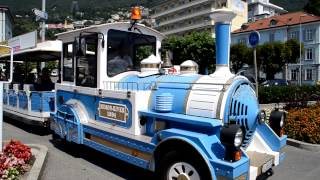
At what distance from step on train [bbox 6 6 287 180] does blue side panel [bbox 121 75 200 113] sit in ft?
0.05

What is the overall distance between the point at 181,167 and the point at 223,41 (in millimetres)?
1955

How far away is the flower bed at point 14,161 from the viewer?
5.75 metres

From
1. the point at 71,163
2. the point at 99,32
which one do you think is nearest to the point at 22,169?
the point at 71,163

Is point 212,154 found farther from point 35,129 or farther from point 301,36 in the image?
point 301,36

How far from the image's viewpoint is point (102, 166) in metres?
7.45

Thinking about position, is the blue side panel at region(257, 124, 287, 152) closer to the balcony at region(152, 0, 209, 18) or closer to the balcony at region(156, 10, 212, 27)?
the balcony at region(156, 10, 212, 27)

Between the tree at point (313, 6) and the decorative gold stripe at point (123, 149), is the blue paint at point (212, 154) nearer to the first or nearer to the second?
the decorative gold stripe at point (123, 149)

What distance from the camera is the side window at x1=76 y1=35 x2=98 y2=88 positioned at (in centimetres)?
741

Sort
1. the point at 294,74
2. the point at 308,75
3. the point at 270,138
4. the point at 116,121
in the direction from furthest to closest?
the point at 294,74
the point at 308,75
the point at 116,121
the point at 270,138

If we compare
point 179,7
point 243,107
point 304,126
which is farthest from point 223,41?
point 179,7

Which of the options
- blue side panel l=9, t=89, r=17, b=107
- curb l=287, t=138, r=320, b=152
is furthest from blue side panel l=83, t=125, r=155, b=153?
blue side panel l=9, t=89, r=17, b=107

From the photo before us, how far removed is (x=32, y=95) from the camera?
10.9 meters

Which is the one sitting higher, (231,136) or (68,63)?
→ (68,63)

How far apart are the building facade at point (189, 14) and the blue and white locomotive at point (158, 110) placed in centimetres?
7009
